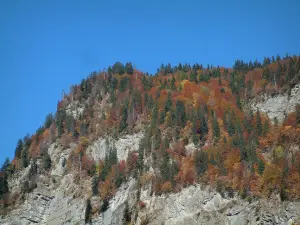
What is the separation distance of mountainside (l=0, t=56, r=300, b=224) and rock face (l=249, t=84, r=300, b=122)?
25cm

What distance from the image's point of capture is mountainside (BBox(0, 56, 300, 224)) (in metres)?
85.9

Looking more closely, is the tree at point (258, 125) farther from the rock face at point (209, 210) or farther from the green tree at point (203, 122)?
the rock face at point (209, 210)

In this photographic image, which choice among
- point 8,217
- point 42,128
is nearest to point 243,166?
point 8,217

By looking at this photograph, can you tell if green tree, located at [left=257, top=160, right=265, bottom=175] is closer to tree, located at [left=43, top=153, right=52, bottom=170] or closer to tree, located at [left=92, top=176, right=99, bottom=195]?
tree, located at [left=92, top=176, right=99, bottom=195]

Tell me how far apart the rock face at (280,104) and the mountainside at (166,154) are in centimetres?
25

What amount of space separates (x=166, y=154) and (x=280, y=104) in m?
28.2

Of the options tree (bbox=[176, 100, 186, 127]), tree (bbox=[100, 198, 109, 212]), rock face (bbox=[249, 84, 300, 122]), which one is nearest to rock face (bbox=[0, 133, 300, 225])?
tree (bbox=[100, 198, 109, 212])

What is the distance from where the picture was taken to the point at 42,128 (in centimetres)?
12725

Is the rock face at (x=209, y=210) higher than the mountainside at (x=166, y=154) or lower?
lower

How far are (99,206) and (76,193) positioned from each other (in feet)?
25.1

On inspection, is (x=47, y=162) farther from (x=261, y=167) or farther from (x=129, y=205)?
(x=261, y=167)

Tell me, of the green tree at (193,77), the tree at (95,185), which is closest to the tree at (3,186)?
the tree at (95,185)

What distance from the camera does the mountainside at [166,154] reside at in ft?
282

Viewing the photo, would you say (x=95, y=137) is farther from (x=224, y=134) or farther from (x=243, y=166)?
(x=243, y=166)
